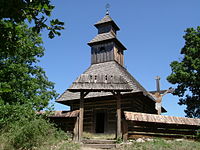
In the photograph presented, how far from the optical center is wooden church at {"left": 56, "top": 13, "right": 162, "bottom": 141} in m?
11.3

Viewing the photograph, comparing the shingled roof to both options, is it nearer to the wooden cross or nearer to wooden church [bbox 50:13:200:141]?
wooden church [bbox 50:13:200:141]

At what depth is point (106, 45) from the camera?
19.0 metres

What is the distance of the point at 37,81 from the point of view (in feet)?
49.0

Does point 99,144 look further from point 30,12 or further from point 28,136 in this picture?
point 30,12

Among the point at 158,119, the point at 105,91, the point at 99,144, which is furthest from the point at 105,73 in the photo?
the point at 99,144

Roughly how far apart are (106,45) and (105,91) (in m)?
8.40

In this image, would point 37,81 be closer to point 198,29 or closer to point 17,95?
point 17,95

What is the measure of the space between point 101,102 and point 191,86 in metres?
8.22

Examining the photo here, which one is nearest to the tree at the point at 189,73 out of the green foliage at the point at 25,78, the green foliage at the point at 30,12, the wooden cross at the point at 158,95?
the wooden cross at the point at 158,95

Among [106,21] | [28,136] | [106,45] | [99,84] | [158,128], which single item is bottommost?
[28,136]

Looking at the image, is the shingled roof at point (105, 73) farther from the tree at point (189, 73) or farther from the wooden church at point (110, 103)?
the tree at point (189, 73)

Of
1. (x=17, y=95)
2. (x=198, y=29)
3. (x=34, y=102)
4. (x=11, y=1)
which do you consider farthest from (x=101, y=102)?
(x=11, y=1)

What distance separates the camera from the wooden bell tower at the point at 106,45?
18656 millimetres

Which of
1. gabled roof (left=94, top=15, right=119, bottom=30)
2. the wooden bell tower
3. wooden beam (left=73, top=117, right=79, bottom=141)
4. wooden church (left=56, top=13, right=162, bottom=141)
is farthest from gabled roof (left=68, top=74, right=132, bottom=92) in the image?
gabled roof (left=94, top=15, right=119, bottom=30)
